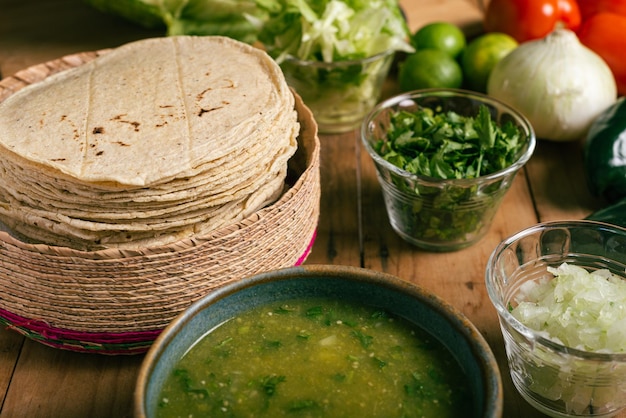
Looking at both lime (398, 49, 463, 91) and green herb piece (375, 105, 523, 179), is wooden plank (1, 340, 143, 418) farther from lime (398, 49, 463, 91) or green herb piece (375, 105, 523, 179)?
lime (398, 49, 463, 91)

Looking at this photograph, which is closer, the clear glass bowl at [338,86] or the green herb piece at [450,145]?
the green herb piece at [450,145]

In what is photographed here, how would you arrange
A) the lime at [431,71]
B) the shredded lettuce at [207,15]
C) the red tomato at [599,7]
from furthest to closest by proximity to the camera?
1. the red tomato at [599,7]
2. the shredded lettuce at [207,15]
3. the lime at [431,71]

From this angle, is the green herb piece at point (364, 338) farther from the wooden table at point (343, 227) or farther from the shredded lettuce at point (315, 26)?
the shredded lettuce at point (315, 26)

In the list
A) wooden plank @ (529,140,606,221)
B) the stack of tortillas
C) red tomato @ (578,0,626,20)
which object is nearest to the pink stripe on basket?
the stack of tortillas

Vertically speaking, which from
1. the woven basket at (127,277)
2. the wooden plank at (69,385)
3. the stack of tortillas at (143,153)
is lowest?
the wooden plank at (69,385)

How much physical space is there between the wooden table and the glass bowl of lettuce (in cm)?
14

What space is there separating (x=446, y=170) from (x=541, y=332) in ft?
1.87

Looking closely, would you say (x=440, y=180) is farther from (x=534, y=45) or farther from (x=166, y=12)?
(x=166, y=12)

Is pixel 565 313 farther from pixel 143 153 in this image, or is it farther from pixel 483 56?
pixel 483 56

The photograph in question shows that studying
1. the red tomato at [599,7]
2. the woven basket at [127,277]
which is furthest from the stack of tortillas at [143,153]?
the red tomato at [599,7]

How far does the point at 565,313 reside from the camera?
1543mm

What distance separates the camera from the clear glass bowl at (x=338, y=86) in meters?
2.43

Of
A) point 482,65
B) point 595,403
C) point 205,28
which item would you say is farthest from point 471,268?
point 205,28

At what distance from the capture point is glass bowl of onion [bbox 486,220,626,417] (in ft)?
4.91
